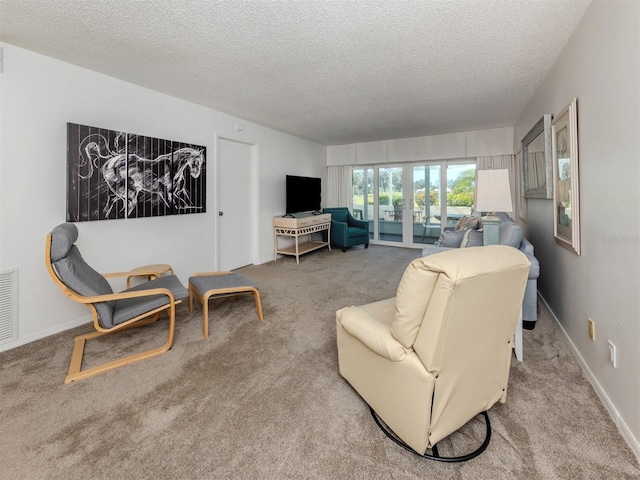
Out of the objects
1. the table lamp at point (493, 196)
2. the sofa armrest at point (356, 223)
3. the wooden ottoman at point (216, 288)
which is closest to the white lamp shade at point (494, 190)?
the table lamp at point (493, 196)

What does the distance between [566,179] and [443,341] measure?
1957 mm

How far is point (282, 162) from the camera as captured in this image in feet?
18.0

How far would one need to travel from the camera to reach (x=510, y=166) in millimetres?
5230

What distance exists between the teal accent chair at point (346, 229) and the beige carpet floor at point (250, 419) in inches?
143

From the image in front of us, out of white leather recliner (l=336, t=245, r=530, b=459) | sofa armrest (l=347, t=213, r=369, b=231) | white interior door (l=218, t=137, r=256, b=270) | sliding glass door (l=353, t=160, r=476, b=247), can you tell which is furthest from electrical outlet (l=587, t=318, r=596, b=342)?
sofa armrest (l=347, t=213, r=369, b=231)

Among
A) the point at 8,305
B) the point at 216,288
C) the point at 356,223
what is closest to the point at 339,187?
the point at 356,223

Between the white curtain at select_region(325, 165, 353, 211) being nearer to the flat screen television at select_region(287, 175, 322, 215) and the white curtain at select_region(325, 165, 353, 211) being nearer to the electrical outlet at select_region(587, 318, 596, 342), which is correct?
the flat screen television at select_region(287, 175, 322, 215)

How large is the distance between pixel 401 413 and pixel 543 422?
787 mm

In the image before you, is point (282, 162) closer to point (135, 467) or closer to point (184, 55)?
point (184, 55)

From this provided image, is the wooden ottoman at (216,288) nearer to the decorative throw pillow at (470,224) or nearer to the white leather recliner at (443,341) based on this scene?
the white leather recliner at (443,341)

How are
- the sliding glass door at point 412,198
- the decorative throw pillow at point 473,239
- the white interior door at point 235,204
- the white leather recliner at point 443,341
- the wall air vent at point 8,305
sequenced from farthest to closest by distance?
the sliding glass door at point 412,198
the white interior door at point 235,204
the decorative throw pillow at point 473,239
the wall air vent at point 8,305
the white leather recliner at point 443,341

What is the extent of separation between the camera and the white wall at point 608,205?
1352 mm

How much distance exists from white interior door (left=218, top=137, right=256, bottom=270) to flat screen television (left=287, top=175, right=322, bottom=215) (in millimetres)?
862

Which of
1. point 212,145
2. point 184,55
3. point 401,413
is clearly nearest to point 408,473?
point 401,413
